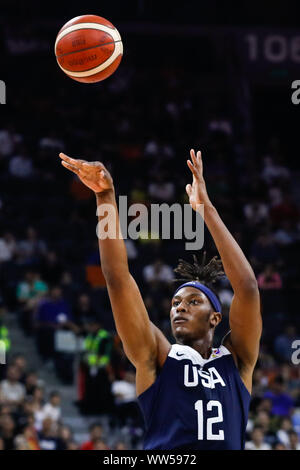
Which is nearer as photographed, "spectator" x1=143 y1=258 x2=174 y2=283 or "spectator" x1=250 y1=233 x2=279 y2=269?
"spectator" x1=143 y1=258 x2=174 y2=283

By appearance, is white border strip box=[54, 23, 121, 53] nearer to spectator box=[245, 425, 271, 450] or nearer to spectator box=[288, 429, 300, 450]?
spectator box=[245, 425, 271, 450]

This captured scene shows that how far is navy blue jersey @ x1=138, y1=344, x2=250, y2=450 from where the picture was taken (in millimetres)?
3910

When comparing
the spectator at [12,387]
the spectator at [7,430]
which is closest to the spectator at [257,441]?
the spectator at [7,430]

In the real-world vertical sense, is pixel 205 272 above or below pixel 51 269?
below

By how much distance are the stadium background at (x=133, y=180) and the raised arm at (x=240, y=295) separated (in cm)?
648

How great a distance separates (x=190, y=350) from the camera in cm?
420

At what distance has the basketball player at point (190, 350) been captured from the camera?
393 centimetres

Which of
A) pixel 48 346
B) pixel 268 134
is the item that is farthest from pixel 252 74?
pixel 48 346

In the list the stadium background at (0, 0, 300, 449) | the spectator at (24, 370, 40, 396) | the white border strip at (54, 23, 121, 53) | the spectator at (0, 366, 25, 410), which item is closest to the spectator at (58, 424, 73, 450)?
the stadium background at (0, 0, 300, 449)

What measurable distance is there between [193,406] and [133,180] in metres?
13.0

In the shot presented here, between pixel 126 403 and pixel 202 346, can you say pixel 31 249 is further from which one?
pixel 202 346

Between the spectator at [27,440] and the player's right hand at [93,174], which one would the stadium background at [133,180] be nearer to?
the spectator at [27,440]

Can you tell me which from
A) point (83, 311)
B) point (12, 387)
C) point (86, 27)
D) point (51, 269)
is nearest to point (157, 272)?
point (83, 311)

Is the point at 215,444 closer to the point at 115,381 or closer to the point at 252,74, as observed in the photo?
the point at 115,381
